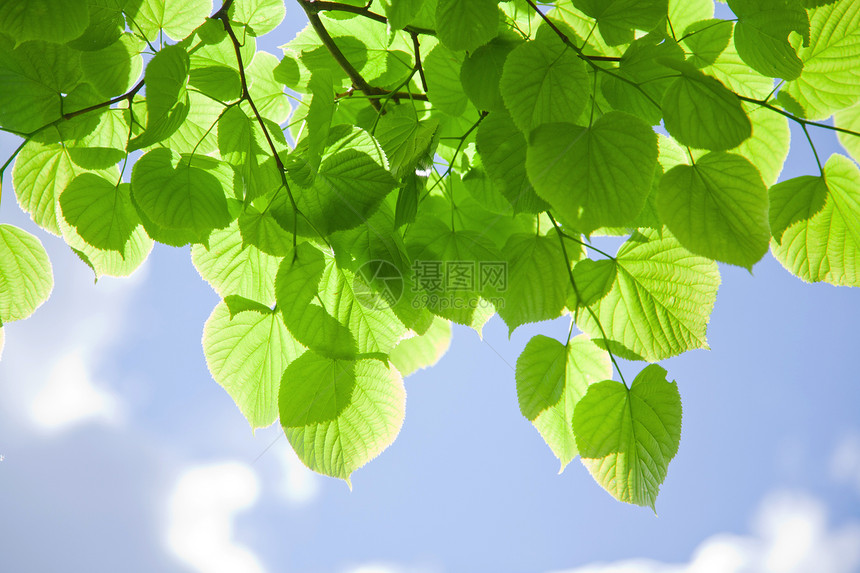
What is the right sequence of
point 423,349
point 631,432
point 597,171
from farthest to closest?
point 423,349 < point 631,432 < point 597,171

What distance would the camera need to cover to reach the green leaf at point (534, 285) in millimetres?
370

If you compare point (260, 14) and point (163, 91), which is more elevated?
point (260, 14)

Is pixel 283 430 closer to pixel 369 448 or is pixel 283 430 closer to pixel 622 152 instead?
pixel 369 448

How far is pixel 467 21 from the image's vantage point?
0.29 meters

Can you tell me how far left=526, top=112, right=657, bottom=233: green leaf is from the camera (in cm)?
27

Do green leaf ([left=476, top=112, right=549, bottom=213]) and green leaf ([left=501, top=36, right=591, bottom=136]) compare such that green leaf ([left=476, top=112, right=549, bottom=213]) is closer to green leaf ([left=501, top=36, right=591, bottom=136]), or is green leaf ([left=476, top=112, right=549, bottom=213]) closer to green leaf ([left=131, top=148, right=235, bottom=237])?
green leaf ([left=501, top=36, right=591, bottom=136])

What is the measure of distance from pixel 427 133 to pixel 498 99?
47mm

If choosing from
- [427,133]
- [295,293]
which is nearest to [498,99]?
[427,133]

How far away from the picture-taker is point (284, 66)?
448mm

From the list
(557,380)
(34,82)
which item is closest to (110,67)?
(34,82)

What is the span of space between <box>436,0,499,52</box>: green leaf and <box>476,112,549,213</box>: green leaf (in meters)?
0.05

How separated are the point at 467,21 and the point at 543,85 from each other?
0.05m

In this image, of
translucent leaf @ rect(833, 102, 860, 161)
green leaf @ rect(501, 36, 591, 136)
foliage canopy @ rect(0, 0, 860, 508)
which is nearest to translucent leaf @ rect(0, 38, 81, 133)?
foliage canopy @ rect(0, 0, 860, 508)

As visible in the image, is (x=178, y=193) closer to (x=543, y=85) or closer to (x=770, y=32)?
(x=543, y=85)
